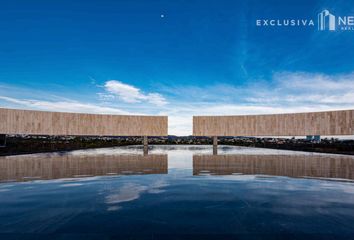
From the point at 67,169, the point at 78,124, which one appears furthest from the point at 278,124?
the point at 67,169

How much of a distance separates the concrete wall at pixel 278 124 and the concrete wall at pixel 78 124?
814 cm

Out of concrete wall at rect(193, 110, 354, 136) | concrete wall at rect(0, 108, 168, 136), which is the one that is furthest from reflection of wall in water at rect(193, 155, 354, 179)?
concrete wall at rect(0, 108, 168, 136)

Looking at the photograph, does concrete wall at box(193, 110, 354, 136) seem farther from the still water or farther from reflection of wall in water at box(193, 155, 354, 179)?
the still water

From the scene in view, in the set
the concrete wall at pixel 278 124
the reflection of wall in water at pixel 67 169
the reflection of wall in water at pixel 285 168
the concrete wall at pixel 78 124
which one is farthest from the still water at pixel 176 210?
the concrete wall at pixel 78 124

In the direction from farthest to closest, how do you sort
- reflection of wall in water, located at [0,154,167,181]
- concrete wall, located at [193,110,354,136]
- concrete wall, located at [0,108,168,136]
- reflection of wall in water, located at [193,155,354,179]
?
concrete wall, located at [0,108,168,136] → concrete wall, located at [193,110,354,136] → reflection of wall in water, located at [193,155,354,179] → reflection of wall in water, located at [0,154,167,181]

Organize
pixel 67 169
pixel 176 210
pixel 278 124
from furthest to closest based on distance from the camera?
1. pixel 278 124
2. pixel 67 169
3. pixel 176 210

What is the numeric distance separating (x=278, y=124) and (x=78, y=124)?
31817 mm

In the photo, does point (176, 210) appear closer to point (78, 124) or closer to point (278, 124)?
point (278, 124)

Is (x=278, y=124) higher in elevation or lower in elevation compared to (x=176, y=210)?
higher

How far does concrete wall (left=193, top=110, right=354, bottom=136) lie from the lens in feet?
114

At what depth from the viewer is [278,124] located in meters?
41.8

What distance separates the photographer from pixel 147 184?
8.66 m

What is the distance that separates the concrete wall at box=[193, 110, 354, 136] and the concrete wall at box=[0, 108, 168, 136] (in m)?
8.14

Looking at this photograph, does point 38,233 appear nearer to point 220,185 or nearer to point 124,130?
point 220,185
